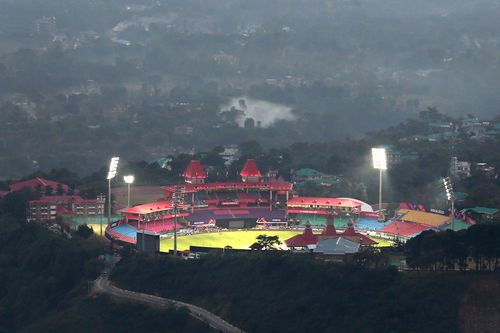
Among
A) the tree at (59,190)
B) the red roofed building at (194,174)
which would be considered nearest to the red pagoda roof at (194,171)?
the red roofed building at (194,174)

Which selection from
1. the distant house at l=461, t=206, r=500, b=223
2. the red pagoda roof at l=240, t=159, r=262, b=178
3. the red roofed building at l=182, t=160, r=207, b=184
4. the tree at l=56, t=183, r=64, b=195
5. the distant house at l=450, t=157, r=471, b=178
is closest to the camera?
the distant house at l=461, t=206, r=500, b=223

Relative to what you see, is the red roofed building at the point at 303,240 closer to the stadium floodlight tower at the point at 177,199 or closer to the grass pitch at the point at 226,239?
the grass pitch at the point at 226,239

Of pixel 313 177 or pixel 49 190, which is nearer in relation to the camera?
pixel 49 190

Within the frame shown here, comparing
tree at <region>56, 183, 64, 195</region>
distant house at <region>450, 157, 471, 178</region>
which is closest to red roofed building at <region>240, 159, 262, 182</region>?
tree at <region>56, 183, 64, 195</region>

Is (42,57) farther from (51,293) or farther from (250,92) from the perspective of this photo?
(51,293)

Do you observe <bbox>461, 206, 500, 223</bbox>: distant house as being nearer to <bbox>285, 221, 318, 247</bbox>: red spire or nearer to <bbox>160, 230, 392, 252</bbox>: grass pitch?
<bbox>160, 230, 392, 252</bbox>: grass pitch

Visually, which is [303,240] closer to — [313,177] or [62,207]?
[62,207]

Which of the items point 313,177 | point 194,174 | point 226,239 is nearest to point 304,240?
point 226,239
